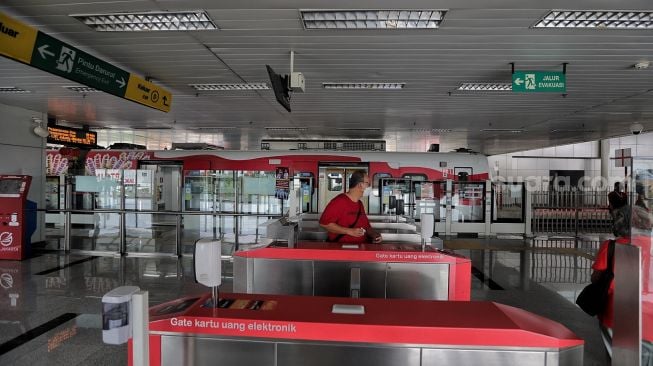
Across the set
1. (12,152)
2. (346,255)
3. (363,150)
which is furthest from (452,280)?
(12,152)

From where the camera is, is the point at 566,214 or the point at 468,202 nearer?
the point at 468,202

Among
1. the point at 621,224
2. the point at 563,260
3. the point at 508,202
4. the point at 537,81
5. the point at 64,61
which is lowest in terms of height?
the point at 563,260

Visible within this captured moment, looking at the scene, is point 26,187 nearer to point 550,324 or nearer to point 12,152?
point 12,152

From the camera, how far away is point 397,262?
4.24m

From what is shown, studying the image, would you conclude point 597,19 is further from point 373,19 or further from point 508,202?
point 508,202

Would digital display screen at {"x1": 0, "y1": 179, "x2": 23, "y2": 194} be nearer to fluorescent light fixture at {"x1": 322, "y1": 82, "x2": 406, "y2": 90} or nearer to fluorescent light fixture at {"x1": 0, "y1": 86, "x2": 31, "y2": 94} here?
fluorescent light fixture at {"x1": 0, "y1": 86, "x2": 31, "y2": 94}

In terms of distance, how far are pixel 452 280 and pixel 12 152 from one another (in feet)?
33.1

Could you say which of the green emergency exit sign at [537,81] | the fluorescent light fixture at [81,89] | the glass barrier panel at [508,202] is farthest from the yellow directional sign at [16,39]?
the glass barrier panel at [508,202]

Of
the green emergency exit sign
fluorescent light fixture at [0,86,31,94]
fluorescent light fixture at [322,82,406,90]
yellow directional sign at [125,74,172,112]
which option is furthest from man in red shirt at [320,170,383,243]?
fluorescent light fixture at [0,86,31,94]

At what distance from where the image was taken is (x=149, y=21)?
4.59m

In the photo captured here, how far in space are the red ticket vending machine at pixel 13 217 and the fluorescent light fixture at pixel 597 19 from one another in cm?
979

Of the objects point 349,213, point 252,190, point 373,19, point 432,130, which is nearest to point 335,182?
point 252,190

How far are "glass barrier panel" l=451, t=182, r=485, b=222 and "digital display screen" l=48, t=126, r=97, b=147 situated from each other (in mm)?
10914

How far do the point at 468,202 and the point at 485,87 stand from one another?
6.21m
